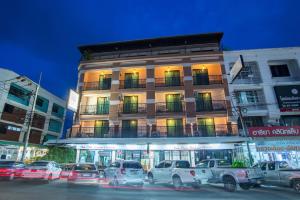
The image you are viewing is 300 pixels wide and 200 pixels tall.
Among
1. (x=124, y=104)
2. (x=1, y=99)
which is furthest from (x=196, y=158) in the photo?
(x=1, y=99)

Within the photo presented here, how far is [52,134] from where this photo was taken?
37.5 metres

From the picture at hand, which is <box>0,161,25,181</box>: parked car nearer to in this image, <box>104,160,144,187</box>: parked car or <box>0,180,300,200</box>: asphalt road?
<box>0,180,300,200</box>: asphalt road

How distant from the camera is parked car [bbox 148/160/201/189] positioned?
12.0 metres

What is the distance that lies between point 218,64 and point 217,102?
496 centimetres

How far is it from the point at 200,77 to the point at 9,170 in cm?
2137

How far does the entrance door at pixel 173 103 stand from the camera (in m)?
23.8

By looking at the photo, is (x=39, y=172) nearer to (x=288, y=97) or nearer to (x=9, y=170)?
(x=9, y=170)

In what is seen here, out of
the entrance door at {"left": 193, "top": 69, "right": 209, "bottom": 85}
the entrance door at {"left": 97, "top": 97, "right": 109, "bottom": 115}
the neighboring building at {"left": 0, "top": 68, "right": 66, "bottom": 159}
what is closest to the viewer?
the entrance door at {"left": 193, "top": 69, "right": 209, "bottom": 85}

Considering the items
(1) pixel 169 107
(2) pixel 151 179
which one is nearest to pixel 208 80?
(1) pixel 169 107

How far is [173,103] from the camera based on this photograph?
950 inches

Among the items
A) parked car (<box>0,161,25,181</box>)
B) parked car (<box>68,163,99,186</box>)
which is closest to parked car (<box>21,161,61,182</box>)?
parked car (<box>0,161,25,181</box>)

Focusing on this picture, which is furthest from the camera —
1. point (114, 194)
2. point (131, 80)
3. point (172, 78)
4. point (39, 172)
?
point (131, 80)

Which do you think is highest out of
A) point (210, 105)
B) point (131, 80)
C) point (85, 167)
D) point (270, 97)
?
point (131, 80)

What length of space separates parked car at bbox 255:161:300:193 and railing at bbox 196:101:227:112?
32.5 feet
